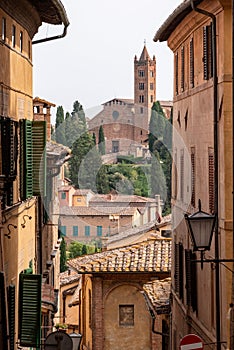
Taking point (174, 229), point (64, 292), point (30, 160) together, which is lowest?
point (64, 292)

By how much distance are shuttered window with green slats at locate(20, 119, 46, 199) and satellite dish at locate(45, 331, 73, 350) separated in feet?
8.60

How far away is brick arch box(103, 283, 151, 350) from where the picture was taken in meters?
28.4

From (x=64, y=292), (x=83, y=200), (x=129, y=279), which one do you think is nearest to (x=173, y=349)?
(x=129, y=279)

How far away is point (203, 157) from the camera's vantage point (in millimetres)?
17844

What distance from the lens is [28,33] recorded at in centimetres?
2042

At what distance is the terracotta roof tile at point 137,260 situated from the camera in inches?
1101

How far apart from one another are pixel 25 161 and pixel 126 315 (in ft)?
41.1

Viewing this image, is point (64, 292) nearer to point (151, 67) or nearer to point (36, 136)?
point (36, 136)

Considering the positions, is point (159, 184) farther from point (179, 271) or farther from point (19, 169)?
point (19, 169)

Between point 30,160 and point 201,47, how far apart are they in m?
3.64

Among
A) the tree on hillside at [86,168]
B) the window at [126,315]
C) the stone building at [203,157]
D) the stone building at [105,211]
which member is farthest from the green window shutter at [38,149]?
the stone building at [105,211]

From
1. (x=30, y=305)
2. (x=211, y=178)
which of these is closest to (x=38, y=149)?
(x=30, y=305)

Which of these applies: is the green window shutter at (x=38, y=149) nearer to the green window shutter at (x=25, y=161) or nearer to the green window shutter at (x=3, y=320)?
the green window shutter at (x=25, y=161)

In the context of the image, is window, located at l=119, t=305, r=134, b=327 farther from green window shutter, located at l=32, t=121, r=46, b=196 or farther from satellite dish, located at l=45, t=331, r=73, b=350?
satellite dish, located at l=45, t=331, r=73, b=350
